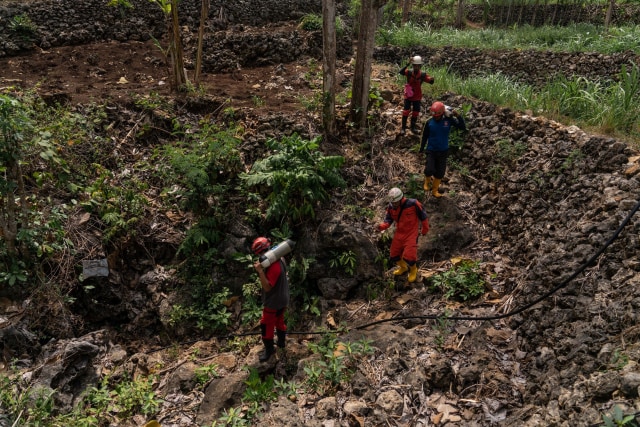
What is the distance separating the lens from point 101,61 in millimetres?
9617

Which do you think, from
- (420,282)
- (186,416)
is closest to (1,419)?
(186,416)

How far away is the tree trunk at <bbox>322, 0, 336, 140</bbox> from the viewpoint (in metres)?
6.59

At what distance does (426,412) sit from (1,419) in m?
3.89

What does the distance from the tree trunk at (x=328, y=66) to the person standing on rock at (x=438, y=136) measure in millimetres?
1807

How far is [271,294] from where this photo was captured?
452cm

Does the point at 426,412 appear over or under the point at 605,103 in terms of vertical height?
under

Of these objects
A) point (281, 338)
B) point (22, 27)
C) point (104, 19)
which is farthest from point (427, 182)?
point (22, 27)

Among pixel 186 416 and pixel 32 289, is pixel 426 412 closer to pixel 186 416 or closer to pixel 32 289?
pixel 186 416

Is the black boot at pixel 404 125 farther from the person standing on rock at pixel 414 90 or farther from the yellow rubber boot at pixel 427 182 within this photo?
the yellow rubber boot at pixel 427 182

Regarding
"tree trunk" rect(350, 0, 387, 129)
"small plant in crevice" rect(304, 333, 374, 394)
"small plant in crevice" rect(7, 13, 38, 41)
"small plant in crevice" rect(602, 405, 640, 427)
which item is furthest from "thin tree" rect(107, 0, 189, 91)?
"small plant in crevice" rect(602, 405, 640, 427)

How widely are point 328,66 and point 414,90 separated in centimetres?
158

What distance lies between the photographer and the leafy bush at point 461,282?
5145 millimetres

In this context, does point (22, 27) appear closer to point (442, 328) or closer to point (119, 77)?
point (119, 77)

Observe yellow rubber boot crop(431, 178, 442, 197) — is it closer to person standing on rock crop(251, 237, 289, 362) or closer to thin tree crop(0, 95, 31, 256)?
person standing on rock crop(251, 237, 289, 362)
